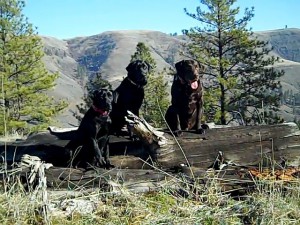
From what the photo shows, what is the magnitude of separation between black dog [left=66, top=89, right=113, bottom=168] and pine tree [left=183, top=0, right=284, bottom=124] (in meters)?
22.9

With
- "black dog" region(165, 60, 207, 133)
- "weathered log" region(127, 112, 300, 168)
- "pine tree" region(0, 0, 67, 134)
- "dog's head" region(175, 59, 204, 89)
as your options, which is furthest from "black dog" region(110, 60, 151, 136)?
"pine tree" region(0, 0, 67, 134)

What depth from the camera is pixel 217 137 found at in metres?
6.26

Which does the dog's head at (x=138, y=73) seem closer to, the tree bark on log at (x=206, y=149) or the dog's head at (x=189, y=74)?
the dog's head at (x=189, y=74)

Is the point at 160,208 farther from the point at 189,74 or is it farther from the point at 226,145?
the point at 189,74

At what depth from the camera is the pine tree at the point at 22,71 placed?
27.2 m

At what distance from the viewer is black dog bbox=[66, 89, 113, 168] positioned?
577 cm

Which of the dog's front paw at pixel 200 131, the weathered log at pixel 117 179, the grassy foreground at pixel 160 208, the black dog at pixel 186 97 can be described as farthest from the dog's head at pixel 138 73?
the grassy foreground at pixel 160 208

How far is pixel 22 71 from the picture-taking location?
27719 mm

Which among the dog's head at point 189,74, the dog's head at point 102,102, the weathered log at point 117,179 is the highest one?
the dog's head at point 189,74

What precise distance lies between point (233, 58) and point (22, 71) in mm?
13533

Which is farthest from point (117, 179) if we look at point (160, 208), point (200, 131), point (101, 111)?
point (200, 131)

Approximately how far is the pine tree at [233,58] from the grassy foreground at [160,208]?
2432cm

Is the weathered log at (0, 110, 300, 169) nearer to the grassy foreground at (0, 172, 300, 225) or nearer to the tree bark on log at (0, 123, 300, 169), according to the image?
the tree bark on log at (0, 123, 300, 169)

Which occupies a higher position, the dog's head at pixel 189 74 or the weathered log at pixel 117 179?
the dog's head at pixel 189 74
